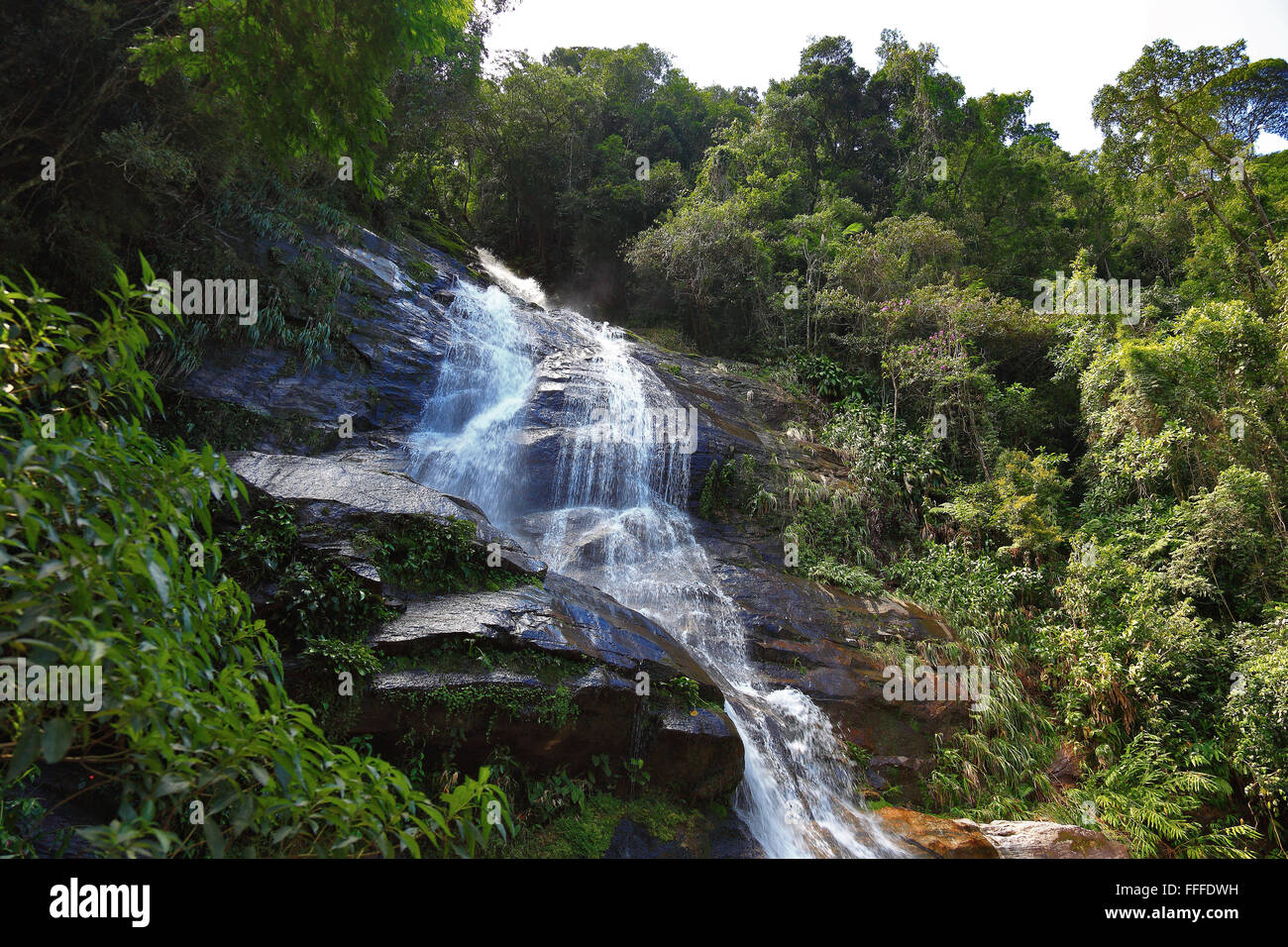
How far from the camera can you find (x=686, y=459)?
12445 mm

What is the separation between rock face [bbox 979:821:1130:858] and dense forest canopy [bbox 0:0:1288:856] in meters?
0.79

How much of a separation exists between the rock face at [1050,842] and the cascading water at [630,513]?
3.99ft

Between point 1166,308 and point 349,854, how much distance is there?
2204 cm

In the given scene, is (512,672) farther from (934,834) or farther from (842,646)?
(842,646)

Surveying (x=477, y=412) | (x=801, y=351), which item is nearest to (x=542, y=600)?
(x=477, y=412)

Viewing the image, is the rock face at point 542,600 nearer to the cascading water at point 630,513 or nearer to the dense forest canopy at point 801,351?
the cascading water at point 630,513

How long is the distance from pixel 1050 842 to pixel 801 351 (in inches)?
537

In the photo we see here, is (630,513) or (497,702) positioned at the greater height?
(630,513)

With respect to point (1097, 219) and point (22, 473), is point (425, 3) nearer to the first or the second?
point (22, 473)

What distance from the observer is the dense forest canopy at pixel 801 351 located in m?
2.01

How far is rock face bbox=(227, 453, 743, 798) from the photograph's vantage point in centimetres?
551

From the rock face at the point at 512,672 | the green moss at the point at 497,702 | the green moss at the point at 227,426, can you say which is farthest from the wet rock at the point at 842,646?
the green moss at the point at 227,426

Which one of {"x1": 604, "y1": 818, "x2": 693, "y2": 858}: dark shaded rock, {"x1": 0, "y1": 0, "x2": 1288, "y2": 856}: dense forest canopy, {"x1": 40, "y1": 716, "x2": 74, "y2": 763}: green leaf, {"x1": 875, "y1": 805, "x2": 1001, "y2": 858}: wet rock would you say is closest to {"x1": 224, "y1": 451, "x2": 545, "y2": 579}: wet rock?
{"x1": 0, "y1": 0, "x2": 1288, "y2": 856}: dense forest canopy

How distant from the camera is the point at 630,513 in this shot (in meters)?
11.3
